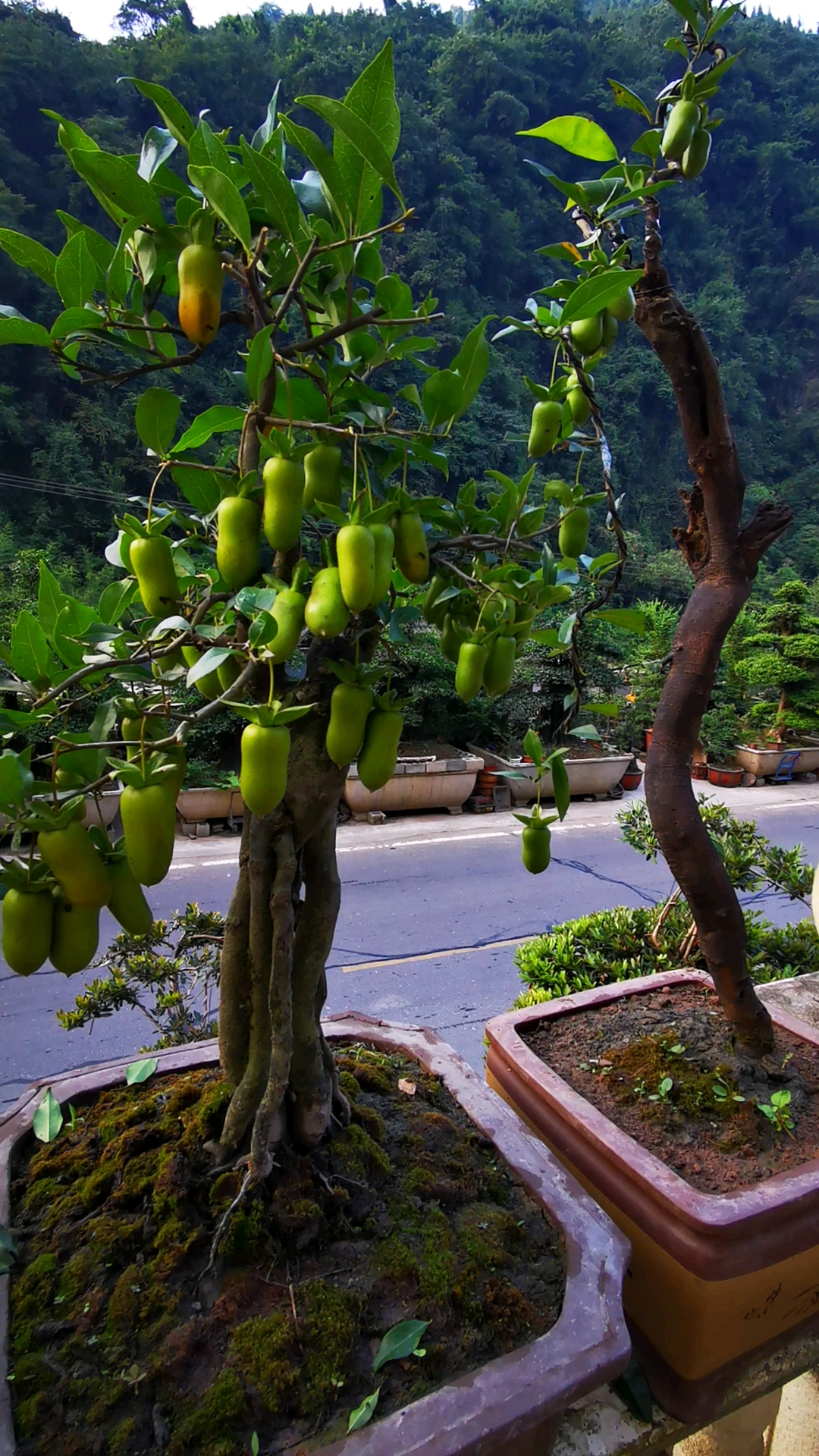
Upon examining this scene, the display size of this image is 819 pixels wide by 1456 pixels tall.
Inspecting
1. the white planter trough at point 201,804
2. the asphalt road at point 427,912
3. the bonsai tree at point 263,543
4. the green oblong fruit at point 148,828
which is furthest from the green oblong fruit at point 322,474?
the white planter trough at point 201,804

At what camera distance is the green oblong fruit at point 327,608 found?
0.45m

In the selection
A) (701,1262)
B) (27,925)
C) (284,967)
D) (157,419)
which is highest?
(157,419)

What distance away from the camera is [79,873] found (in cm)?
46

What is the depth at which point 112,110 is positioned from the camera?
1656 cm

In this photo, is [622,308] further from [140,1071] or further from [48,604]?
[140,1071]

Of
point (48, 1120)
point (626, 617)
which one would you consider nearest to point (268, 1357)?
point (48, 1120)

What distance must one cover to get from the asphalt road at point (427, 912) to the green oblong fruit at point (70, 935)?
5.94ft

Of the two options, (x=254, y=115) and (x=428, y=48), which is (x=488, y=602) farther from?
(x=428, y=48)

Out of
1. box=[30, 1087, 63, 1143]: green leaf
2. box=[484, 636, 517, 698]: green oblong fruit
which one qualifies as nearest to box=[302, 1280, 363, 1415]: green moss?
box=[30, 1087, 63, 1143]: green leaf

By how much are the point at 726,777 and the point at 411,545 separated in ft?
21.0

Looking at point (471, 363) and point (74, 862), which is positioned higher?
point (471, 363)

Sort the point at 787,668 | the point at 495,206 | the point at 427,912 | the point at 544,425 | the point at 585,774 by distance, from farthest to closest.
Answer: the point at 495,206 < the point at 787,668 < the point at 585,774 < the point at 427,912 < the point at 544,425

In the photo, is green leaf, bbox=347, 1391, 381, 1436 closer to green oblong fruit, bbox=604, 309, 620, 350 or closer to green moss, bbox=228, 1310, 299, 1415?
green moss, bbox=228, 1310, 299, 1415

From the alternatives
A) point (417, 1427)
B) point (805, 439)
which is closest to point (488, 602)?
point (417, 1427)
